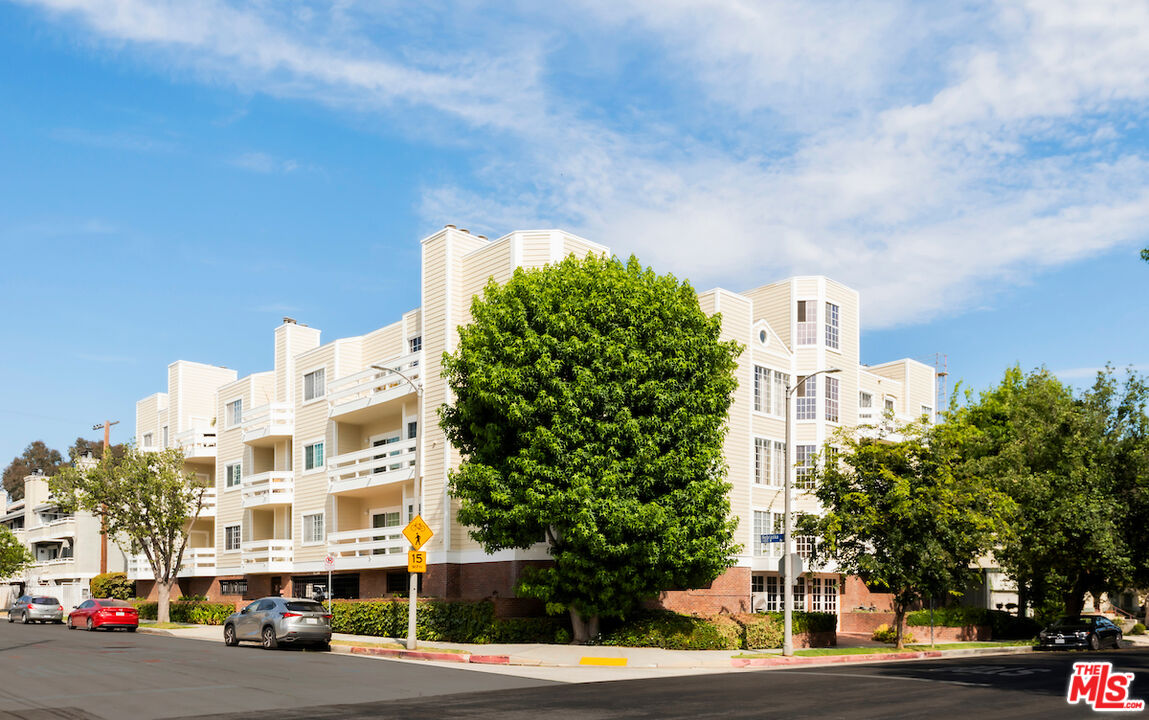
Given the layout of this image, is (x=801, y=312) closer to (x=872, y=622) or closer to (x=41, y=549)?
(x=872, y=622)

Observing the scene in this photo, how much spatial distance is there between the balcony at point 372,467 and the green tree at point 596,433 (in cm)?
815

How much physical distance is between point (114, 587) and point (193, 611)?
49.4ft

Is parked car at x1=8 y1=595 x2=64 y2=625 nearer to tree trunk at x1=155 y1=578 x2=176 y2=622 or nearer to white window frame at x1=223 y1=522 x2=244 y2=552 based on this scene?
tree trunk at x1=155 y1=578 x2=176 y2=622

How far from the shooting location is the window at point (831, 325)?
A: 46594 millimetres

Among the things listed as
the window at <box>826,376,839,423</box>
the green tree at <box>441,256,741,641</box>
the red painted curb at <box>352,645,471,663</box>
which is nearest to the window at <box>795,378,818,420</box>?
the window at <box>826,376,839,423</box>

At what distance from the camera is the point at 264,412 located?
49469mm

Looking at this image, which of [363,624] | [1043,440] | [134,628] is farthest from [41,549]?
[1043,440]

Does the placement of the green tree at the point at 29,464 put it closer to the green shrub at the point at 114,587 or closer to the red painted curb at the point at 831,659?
the green shrub at the point at 114,587

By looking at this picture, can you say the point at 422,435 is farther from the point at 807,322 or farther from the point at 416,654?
the point at 807,322

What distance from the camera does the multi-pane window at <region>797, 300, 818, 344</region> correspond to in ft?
151

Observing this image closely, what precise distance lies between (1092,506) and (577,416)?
26.3m

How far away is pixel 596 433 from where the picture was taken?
1133 inches

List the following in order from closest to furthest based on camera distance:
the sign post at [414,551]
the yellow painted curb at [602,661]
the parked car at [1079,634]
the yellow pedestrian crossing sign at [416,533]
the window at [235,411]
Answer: the yellow painted curb at [602,661] < the sign post at [414,551] < the yellow pedestrian crossing sign at [416,533] < the parked car at [1079,634] < the window at [235,411]

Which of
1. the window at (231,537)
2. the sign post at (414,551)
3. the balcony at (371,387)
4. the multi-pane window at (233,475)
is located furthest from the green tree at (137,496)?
the sign post at (414,551)
